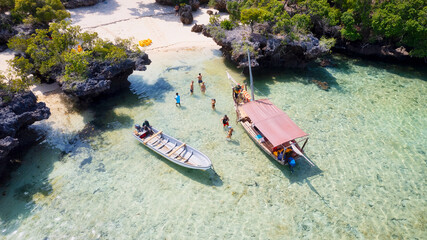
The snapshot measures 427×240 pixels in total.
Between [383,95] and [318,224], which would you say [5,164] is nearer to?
[318,224]

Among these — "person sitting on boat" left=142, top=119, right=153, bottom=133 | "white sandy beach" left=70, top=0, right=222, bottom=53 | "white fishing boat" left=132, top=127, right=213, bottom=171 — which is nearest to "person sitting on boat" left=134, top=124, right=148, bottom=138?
"white fishing boat" left=132, top=127, right=213, bottom=171

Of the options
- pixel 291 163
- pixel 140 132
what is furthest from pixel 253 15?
pixel 140 132

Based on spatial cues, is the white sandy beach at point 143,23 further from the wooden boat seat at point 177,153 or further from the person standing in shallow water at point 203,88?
the wooden boat seat at point 177,153

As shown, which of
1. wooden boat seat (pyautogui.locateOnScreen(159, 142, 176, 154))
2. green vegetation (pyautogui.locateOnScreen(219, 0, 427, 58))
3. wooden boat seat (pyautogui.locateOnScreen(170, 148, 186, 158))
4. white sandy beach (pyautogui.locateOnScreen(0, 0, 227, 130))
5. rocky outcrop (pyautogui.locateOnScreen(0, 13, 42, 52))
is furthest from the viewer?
white sandy beach (pyautogui.locateOnScreen(0, 0, 227, 130))

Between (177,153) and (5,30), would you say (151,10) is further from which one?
(177,153)

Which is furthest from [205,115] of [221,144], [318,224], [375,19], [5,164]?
[375,19]

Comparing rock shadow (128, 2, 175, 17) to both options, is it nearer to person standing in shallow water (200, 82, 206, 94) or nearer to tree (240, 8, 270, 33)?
tree (240, 8, 270, 33)

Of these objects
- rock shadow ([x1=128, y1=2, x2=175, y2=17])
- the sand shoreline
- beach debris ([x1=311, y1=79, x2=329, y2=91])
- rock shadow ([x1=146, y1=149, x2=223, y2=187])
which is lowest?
rock shadow ([x1=146, y1=149, x2=223, y2=187])
